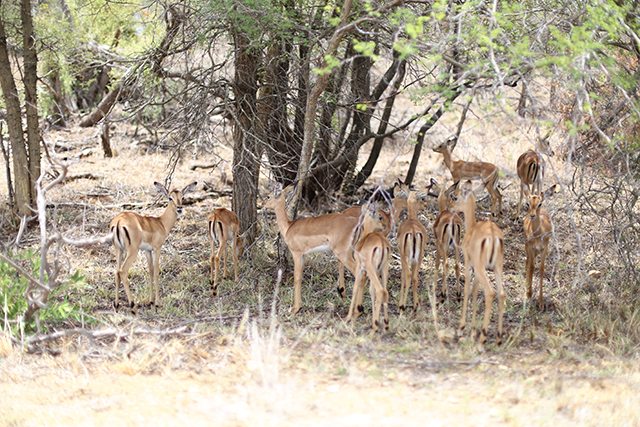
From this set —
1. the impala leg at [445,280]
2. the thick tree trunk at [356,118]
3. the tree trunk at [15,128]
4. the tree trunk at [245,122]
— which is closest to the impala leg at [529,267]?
the impala leg at [445,280]

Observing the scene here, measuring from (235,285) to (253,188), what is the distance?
134 centimetres

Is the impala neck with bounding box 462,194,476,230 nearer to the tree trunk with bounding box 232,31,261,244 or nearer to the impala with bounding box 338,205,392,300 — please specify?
the impala with bounding box 338,205,392,300

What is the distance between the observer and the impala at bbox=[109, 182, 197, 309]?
28.8 ft

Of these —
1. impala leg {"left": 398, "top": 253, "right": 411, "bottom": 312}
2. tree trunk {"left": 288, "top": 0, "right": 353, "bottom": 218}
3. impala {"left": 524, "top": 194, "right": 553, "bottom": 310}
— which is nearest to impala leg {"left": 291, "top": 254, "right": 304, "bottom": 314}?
tree trunk {"left": 288, "top": 0, "right": 353, "bottom": 218}

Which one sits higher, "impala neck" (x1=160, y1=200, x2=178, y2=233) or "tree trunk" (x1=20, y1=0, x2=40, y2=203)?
"tree trunk" (x1=20, y1=0, x2=40, y2=203)

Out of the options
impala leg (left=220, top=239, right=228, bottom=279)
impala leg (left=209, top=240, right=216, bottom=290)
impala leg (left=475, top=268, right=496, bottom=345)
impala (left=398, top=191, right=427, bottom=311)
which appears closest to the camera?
impala leg (left=475, top=268, right=496, bottom=345)

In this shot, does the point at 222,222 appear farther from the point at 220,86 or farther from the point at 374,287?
the point at 374,287

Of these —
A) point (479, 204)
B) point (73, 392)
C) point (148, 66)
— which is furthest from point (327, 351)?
point (479, 204)

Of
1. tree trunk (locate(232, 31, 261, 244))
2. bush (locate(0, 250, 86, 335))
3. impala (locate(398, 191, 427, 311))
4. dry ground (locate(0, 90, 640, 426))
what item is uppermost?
tree trunk (locate(232, 31, 261, 244))

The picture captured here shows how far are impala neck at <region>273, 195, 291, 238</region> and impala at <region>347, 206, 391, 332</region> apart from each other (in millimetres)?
Answer: 1001

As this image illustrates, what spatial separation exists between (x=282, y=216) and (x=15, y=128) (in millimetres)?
4547

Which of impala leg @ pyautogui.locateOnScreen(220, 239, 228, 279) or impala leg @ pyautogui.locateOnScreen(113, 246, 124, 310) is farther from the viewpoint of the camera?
impala leg @ pyautogui.locateOnScreen(220, 239, 228, 279)

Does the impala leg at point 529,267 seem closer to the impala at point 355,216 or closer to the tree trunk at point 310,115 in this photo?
the impala at point 355,216

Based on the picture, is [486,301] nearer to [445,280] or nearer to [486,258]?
[486,258]
